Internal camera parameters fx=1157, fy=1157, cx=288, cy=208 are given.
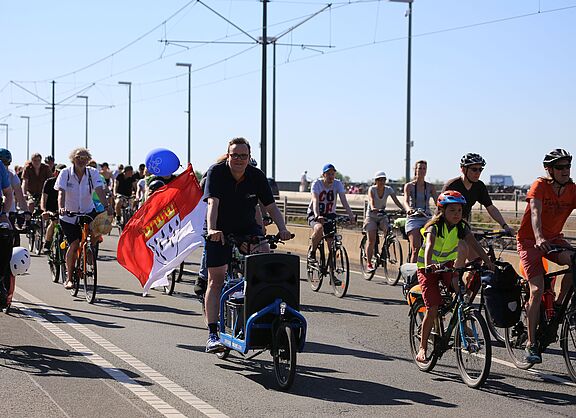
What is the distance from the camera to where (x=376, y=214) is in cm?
1781

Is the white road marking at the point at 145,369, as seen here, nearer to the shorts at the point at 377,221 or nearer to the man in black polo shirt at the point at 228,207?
the man in black polo shirt at the point at 228,207

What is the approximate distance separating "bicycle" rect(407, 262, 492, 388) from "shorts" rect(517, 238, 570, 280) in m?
0.48

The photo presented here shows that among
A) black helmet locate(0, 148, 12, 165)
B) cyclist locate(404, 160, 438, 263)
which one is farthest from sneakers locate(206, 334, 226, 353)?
cyclist locate(404, 160, 438, 263)

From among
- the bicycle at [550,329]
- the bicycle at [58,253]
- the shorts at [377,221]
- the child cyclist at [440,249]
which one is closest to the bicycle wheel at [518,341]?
the bicycle at [550,329]

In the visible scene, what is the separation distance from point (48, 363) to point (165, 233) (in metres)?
4.01

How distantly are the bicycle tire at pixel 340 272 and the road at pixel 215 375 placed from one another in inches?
75.2

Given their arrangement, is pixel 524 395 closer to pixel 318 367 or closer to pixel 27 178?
pixel 318 367

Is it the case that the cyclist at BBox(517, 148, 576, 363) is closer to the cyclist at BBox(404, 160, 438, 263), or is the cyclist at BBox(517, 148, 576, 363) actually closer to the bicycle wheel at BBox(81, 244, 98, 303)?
the cyclist at BBox(404, 160, 438, 263)

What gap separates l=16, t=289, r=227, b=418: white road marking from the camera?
7817 mm

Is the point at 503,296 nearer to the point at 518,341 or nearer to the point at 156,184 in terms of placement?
the point at 518,341

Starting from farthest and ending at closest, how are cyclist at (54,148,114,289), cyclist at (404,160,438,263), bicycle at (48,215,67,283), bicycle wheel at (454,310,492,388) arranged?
bicycle at (48,215,67,283)
cyclist at (404,160,438,263)
cyclist at (54,148,114,289)
bicycle wheel at (454,310,492,388)

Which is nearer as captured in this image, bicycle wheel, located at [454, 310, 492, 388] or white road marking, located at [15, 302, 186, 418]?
white road marking, located at [15, 302, 186, 418]

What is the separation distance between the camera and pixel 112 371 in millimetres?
9211

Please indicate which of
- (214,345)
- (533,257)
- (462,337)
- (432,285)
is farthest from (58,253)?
(462,337)
